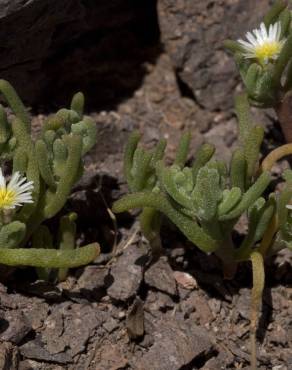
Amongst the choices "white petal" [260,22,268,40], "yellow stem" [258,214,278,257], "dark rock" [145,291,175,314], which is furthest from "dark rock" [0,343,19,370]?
"white petal" [260,22,268,40]

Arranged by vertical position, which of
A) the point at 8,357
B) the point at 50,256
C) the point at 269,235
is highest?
the point at 50,256

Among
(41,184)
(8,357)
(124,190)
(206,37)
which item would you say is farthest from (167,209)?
(206,37)

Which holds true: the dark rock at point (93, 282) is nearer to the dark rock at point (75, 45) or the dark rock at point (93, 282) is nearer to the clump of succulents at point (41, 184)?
the clump of succulents at point (41, 184)

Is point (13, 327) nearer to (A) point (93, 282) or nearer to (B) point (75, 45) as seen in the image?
(A) point (93, 282)

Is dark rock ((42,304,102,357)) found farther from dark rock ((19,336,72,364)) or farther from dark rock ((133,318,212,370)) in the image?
dark rock ((133,318,212,370))

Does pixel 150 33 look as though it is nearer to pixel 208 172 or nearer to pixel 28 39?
pixel 28 39

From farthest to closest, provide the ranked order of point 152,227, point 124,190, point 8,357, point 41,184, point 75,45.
→ point 75,45 < point 124,190 < point 152,227 < point 41,184 < point 8,357

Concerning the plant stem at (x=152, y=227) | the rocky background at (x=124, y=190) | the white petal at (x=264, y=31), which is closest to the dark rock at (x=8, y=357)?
the rocky background at (x=124, y=190)
